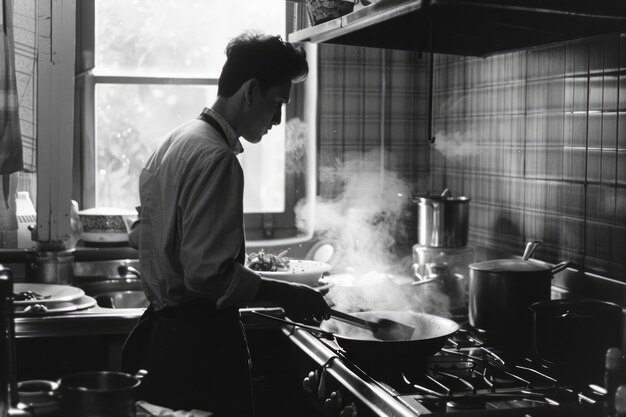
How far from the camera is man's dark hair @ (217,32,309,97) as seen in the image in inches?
90.0

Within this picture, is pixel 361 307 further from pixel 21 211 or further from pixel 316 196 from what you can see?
pixel 21 211

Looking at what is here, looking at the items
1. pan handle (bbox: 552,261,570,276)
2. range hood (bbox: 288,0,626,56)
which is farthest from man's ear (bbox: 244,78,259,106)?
pan handle (bbox: 552,261,570,276)

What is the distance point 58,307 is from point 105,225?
66cm

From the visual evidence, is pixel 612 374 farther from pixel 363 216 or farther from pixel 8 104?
pixel 8 104

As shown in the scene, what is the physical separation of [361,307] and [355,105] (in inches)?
44.7

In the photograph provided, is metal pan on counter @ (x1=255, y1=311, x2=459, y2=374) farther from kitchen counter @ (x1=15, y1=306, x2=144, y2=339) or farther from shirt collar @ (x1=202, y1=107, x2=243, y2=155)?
kitchen counter @ (x1=15, y1=306, x2=144, y2=339)

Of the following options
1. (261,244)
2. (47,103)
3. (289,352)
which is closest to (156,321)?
(289,352)

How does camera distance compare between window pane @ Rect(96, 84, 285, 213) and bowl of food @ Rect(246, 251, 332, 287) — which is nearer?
bowl of food @ Rect(246, 251, 332, 287)

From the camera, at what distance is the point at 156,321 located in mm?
2258

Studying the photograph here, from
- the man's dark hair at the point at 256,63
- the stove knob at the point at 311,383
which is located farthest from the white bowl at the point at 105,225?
the stove knob at the point at 311,383

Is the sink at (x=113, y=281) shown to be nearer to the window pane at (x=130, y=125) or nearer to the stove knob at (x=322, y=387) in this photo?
the window pane at (x=130, y=125)

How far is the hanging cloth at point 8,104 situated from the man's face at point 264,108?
1159 millimetres

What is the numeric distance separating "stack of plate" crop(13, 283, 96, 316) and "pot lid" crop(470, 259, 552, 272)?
131 cm

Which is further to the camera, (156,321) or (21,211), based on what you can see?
(21,211)
